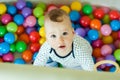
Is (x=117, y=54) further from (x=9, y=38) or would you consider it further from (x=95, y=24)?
(x=9, y=38)

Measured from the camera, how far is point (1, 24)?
4.45 ft

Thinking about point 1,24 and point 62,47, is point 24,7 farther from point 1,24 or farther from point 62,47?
point 62,47

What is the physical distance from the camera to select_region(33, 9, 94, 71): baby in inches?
36.0

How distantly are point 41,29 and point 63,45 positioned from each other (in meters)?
0.33

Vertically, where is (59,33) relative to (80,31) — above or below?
below

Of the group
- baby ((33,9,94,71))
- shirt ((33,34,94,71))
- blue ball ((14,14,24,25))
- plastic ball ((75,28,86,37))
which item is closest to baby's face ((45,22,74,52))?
baby ((33,9,94,71))

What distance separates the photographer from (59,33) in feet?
3.03

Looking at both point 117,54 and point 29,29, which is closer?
point 117,54

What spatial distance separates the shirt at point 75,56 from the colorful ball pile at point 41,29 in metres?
0.14

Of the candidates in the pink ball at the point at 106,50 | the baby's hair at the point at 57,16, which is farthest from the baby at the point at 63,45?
the pink ball at the point at 106,50

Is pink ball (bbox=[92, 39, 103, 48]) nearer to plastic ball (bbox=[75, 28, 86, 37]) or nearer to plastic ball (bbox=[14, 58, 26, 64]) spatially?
plastic ball (bbox=[75, 28, 86, 37])

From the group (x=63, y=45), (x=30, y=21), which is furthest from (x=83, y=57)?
(x=30, y=21)

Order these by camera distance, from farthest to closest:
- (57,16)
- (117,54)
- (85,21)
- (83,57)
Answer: (85,21) → (117,54) → (83,57) → (57,16)

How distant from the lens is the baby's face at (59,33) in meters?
0.91
